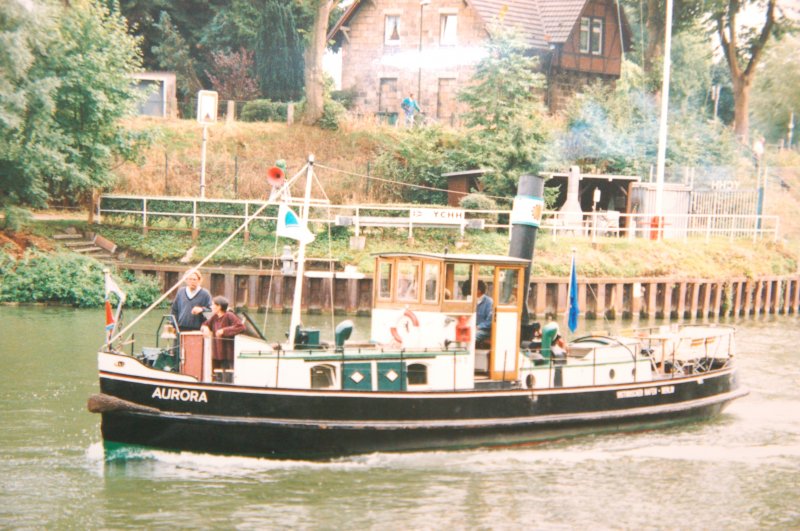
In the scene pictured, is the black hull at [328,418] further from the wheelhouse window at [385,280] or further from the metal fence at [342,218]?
the metal fence at [342,218]

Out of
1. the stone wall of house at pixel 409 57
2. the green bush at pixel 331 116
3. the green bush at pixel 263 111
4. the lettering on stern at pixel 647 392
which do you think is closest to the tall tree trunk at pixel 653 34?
the stone wall of house at pixel 409 57

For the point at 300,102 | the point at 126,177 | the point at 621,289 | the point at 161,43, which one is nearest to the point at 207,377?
the point at 621,289

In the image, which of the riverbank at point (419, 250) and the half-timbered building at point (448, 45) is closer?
the riverbank at point (419, 250)

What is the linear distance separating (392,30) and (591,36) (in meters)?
10.6

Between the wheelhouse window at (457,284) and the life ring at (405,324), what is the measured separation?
2.22ft

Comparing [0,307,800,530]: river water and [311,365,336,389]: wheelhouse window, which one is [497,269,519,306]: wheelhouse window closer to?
[0,307,800,530]: river water

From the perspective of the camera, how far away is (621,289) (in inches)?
1425

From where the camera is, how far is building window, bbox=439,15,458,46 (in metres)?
54.8

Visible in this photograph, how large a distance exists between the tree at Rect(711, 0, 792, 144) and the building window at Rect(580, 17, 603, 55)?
21.0ft

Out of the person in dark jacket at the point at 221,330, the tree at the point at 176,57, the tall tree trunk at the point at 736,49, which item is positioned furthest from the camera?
the tall tree trunk at the point at 736,49

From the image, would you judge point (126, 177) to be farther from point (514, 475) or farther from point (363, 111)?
point (514, 475)

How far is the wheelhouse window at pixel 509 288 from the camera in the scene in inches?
730

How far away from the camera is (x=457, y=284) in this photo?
18125mm

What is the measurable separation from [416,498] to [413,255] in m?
4.33
